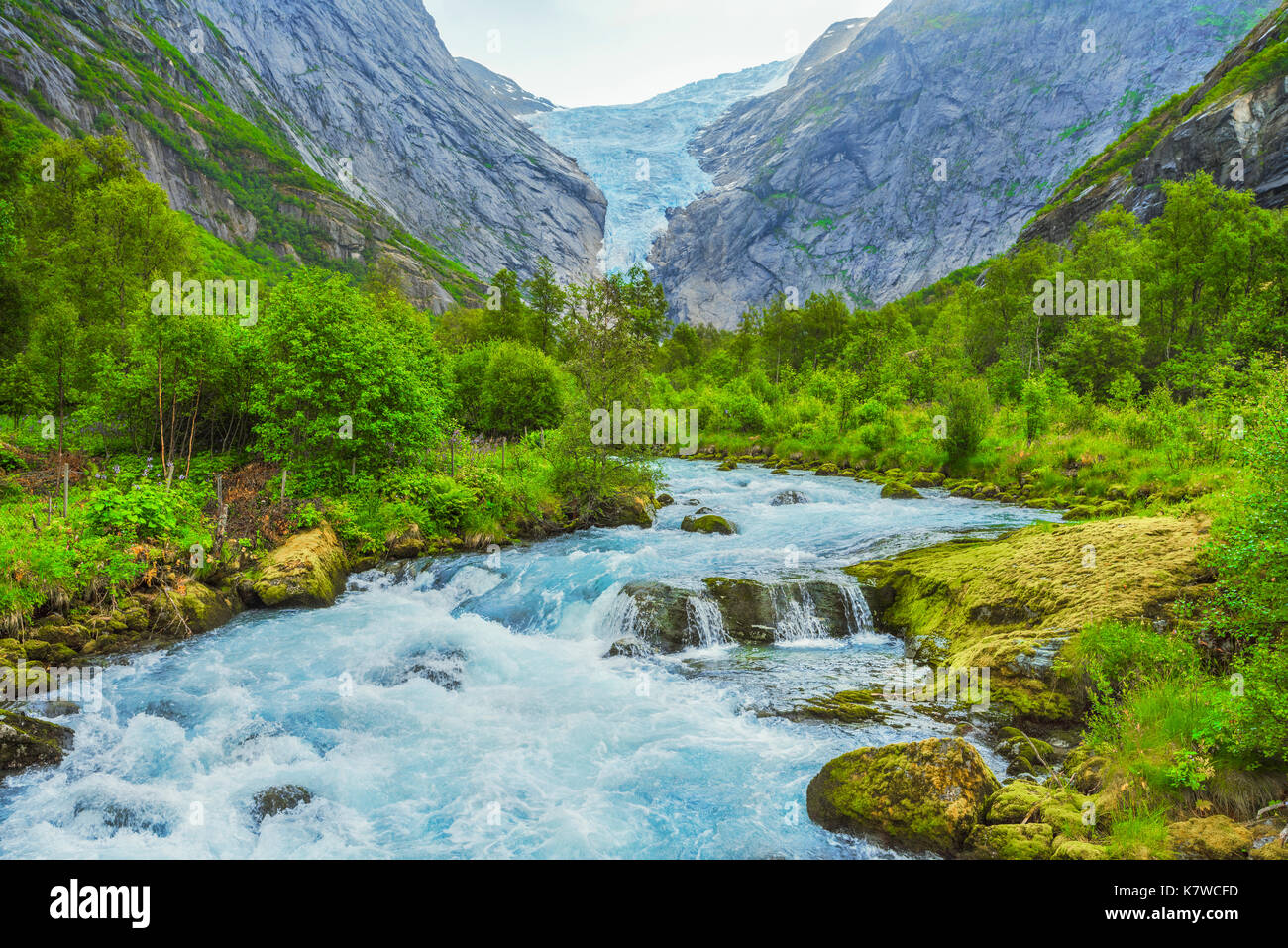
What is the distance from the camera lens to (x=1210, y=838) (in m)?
5.55

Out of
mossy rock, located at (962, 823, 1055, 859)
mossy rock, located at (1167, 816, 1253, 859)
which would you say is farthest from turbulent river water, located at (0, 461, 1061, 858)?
mossy rock, located at (1167, 816, 1253, 859)

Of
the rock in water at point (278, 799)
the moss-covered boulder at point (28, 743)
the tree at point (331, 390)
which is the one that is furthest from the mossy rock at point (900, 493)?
the moss-covered boulder at point (28, 743)

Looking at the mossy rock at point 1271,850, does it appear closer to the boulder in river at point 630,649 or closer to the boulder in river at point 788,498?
the boulder in river at point 630,649

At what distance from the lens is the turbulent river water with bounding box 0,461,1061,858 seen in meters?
7.71

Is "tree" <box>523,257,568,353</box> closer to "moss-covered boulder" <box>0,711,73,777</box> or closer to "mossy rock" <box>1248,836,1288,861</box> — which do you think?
"moss-covered boulder" <box>0,711,73,777</box>

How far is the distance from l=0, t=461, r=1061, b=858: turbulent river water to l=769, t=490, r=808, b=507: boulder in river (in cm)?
1061

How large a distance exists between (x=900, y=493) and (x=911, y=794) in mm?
22152

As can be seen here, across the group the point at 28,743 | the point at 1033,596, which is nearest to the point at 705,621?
the point at 1033,596

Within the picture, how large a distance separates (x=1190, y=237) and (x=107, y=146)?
60182 mm

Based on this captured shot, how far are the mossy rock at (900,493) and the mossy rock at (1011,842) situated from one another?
22.0 metres

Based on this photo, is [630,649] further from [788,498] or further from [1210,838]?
[788,498]

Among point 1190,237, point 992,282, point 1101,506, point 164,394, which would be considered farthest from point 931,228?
point 164,394
